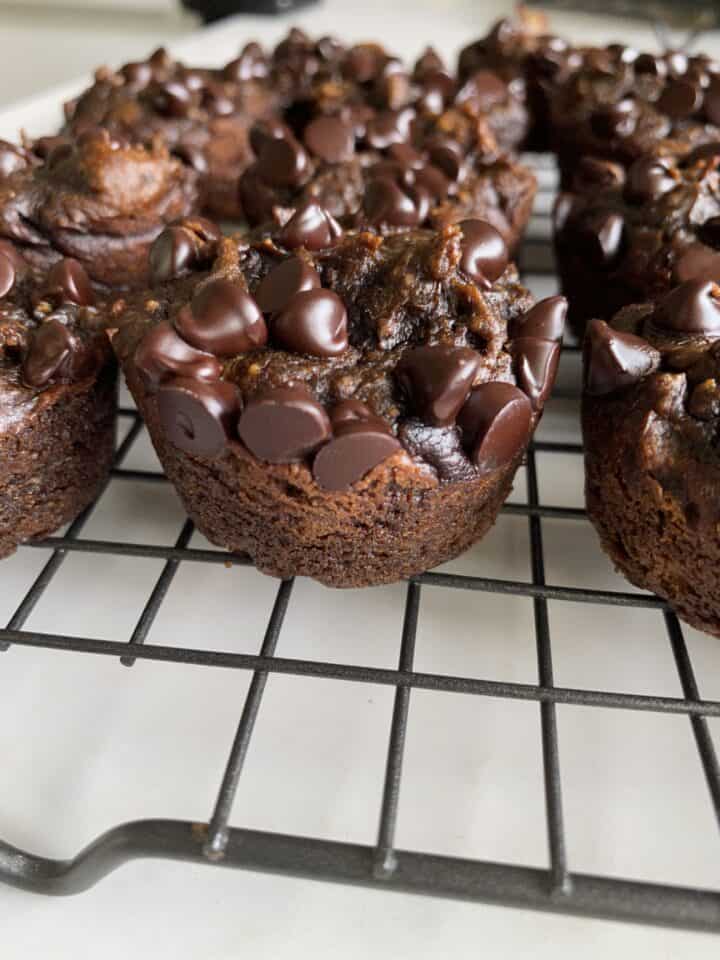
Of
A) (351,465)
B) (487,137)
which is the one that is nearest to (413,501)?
(351,465)

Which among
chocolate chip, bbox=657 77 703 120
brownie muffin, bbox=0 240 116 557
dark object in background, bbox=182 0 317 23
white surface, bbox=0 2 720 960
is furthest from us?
dark object in background, bbox=182 0 317 23

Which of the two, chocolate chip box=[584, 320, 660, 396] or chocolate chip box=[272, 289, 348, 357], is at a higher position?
chocolate chip box=[272, 289, 348, 357]

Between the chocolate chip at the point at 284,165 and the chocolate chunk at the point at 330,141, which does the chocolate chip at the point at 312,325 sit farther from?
the chocolate chunk at the point at 330,141

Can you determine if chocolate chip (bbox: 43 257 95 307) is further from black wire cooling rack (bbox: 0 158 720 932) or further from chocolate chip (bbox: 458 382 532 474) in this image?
chocolate chip (bbox: 458 382 532 474)

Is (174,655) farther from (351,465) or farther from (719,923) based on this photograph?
(719,923)

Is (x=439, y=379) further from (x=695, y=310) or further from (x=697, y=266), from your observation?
(x=697, y=266)

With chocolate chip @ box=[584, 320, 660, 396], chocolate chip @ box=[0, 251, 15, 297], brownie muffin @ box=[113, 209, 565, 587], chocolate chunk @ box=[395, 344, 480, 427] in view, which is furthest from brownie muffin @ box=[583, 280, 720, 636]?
chocolate chip @ box=[0, 251, 15, 297]

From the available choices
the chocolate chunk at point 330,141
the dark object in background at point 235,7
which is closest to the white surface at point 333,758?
the chocolate chunk at point 330,141
